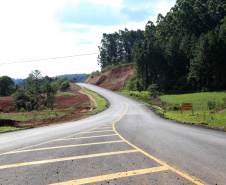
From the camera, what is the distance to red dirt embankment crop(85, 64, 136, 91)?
8025 cm

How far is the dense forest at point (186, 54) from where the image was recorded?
158 feet

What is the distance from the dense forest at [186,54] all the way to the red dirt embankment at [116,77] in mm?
10235

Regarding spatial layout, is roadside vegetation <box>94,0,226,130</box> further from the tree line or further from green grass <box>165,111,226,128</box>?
the tree line

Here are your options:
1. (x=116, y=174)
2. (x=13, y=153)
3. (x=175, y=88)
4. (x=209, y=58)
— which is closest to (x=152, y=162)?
(x=116, y=174)

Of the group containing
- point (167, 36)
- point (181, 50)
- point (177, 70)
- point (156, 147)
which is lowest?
point (156, 147)

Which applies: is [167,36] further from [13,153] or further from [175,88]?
[13,153]

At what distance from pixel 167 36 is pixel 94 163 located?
293 ft

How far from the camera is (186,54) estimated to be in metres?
60.6

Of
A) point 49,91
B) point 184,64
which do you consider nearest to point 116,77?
point 184,64

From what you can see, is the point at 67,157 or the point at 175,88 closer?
the point at 67,157

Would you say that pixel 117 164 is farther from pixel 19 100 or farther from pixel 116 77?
pixel 116 77

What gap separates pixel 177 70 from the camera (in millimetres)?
66062

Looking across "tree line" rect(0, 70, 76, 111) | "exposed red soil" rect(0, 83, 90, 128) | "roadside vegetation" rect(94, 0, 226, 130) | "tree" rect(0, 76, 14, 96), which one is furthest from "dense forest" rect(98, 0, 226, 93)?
"tree" rect(0, 76, 14, 96)

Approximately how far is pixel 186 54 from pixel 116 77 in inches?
1517
